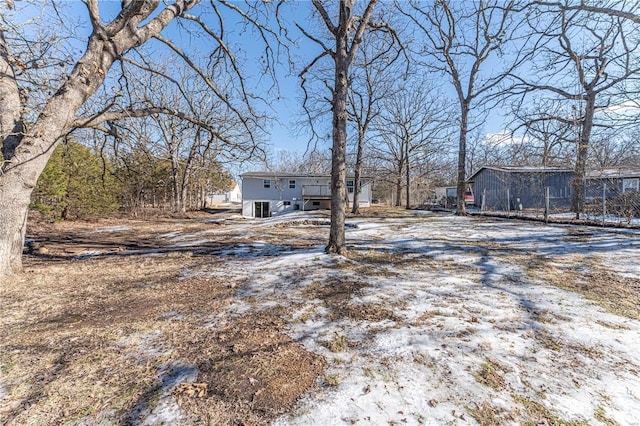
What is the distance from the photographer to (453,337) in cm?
221

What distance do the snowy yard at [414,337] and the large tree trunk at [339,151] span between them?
1.78 feet

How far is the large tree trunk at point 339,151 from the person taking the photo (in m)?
5.16

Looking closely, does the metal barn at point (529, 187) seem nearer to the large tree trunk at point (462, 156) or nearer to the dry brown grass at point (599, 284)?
the large tree trunk at point (462, 156)

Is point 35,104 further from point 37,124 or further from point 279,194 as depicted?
point 279,194

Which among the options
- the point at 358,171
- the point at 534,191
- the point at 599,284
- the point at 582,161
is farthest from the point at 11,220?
the point at 534,191

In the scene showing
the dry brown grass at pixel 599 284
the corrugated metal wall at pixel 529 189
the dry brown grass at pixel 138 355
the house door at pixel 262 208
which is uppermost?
the corrugated metal wall at pixel 529 189

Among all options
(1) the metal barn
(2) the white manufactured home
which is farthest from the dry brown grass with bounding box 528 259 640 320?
(2) the white manufactured home

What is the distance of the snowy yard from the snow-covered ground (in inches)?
0.4

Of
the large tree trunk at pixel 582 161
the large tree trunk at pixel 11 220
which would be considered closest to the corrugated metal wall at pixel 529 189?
the large tree trunk at pixel 582 161

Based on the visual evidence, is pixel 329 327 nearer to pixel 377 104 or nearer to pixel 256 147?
pixel 256 147

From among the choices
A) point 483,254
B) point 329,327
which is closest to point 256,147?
point 329,327

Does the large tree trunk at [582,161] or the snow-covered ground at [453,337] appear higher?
the large tree trunk at [582,161]

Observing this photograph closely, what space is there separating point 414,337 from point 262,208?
75.5 ft

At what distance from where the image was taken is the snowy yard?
4.87 feet
